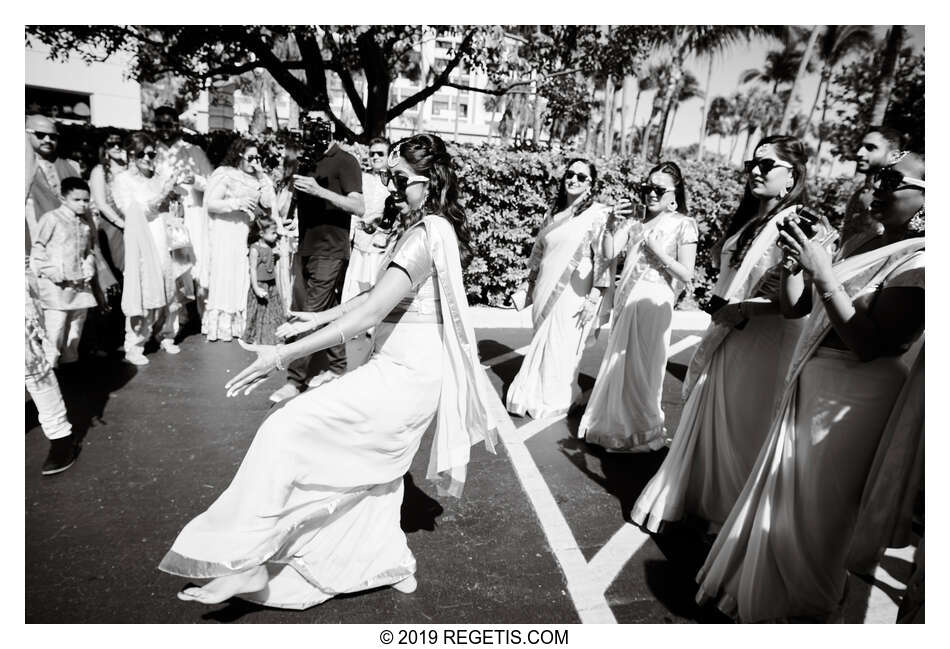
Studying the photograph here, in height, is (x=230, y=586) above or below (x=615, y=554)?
above

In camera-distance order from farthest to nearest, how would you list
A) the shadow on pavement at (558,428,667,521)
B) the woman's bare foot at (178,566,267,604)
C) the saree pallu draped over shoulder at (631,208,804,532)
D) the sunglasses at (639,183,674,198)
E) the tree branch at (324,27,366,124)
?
1. the tree branch at (324,27,366,124)
2. the sunglasses at (639,183,674,198)
3. the shadow on pavement at (558,428,667,521)
4. the saree pallu draped over shoulder at (631,208,804,532)
5. the woman's bare foot at (178,566,267,604)

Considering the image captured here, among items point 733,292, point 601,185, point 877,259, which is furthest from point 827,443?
point 601,185

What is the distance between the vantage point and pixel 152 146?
6426mm

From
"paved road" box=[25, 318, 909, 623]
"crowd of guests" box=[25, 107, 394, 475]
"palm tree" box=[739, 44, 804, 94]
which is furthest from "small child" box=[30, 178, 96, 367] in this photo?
"palm tree" box=[739, 44, 804, 94]

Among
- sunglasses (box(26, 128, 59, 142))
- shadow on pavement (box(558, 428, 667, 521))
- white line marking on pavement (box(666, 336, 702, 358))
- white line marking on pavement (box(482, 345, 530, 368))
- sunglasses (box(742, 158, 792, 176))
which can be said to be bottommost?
shadow on pavement (box(558, 428, 667, 521))

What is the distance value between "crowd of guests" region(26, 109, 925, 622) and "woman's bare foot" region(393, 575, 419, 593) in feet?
0.03

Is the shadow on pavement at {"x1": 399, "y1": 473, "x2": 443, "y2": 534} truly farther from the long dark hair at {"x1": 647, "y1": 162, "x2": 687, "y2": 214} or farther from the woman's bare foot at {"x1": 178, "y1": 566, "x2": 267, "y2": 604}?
the long dark hair at {"x1": 647, "y1": 162, "x2": 687, "y2": 214}

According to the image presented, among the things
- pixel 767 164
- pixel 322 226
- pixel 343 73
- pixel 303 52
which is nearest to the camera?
pixel 767 164

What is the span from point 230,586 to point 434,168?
188cm

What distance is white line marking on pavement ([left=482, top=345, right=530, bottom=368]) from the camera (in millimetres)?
6439

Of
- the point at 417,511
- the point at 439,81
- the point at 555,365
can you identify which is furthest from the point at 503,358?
the point at 439,81

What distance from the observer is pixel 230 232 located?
22.8 feet

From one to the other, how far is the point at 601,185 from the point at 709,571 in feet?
25.5

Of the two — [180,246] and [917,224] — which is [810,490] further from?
[180,246]
